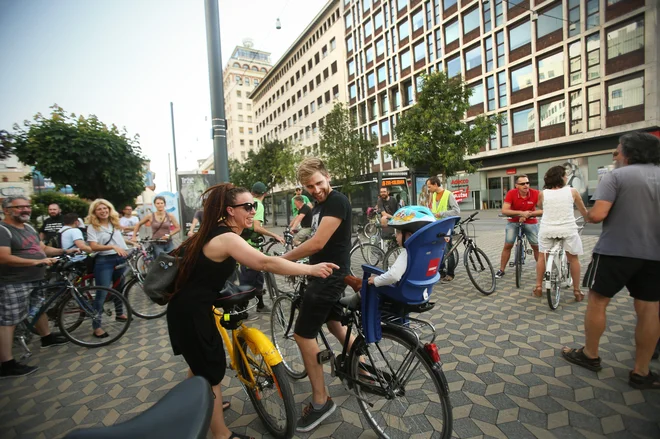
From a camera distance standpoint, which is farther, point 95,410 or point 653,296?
point 95,410

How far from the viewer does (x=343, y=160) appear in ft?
81.4

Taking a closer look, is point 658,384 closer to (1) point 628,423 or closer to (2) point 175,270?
(1) point 628,423

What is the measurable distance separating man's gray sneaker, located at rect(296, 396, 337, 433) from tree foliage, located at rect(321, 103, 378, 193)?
22.4 metres

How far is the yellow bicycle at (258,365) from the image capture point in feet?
6.81

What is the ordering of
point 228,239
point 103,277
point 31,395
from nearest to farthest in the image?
1. point 228,239
2. point 31,395
3. point 103,277

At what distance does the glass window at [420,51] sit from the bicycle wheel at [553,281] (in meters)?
33.8

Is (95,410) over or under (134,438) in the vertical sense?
under

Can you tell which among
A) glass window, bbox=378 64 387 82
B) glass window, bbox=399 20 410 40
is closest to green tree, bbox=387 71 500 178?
glass window, bbox=399 20 410 40

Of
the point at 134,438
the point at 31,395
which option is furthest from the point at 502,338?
the point at 31,395

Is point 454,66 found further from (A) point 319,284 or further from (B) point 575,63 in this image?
(A) point 319,284

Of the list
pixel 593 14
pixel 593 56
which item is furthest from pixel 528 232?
pixel 593 14

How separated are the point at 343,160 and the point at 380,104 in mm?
16750

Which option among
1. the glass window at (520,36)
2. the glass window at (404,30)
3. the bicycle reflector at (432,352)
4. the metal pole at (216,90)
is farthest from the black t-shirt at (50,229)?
the glass window at (404,30)

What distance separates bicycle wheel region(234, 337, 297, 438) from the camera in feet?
6.81
